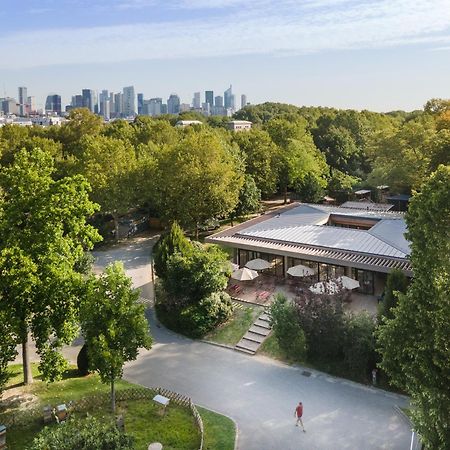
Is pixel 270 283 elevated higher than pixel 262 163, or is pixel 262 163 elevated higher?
pixel 262 163

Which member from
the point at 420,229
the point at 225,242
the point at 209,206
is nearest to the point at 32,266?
the point at 420,229

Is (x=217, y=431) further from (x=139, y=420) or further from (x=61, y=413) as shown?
(x=61, y=413)

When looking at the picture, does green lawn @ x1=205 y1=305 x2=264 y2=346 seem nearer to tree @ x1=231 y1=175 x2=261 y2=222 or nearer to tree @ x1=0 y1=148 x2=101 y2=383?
tree @ x1=0 y1=148 x2=101 y2=383

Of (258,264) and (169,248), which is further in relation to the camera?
(258,264)

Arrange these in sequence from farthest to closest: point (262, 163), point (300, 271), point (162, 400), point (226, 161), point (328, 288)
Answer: point (262, 163), point (226, 161), point (300, 271), point (328, 288), point (162, 400)

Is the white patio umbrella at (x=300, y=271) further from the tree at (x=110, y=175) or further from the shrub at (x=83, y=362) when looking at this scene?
the tree at (x=110, y=175)

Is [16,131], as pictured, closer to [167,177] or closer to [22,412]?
[167,177]

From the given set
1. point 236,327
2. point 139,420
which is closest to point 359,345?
point 236,327

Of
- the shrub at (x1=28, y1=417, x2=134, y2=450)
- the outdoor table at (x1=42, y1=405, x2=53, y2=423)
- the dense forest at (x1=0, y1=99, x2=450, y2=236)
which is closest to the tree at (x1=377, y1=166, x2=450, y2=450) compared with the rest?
the shrub at (x1=28, y1=417, x2=134, y2=450)
